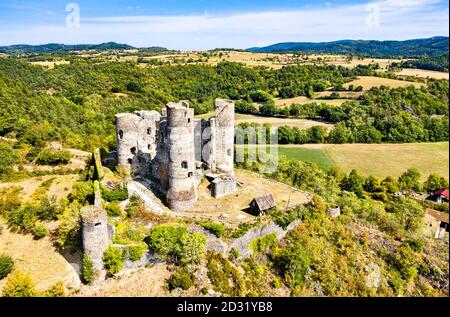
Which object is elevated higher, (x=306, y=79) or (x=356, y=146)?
(x=306, y=79)

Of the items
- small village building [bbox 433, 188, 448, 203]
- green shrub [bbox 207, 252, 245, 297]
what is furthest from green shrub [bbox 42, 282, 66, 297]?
small village building [bbox 433, 188, 448, 203]

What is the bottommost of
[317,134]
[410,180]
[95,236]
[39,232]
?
[410,180]

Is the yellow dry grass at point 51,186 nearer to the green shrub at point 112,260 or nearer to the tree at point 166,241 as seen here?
the green shrub at point 112,260

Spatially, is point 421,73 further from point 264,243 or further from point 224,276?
point 224,276

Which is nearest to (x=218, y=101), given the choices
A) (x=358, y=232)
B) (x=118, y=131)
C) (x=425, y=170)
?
(x=118, y=131)

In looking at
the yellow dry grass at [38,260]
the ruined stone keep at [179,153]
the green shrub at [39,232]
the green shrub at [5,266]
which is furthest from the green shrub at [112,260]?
the green shrub at [39,232]

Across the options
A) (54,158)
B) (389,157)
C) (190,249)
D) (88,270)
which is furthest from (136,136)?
(389,157)

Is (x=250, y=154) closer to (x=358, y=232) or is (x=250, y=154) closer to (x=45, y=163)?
(x=358, y=232)
